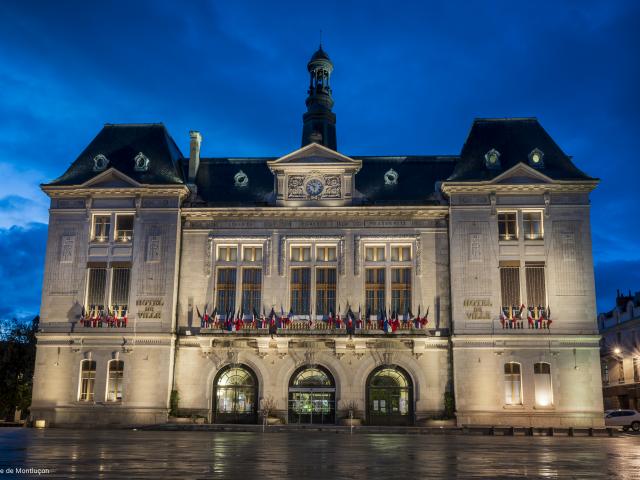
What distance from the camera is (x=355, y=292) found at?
41.7 meters

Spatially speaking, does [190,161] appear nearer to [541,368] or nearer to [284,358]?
[284,358]

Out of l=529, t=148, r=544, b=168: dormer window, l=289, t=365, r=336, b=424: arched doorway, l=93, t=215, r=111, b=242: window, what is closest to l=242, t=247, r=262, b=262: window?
l=289, t=365, r=336, b=424: arched doorway

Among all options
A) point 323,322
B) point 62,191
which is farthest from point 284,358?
point 62,191

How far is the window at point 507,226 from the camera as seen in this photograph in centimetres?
4153

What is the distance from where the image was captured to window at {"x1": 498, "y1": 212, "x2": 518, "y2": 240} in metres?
41.5

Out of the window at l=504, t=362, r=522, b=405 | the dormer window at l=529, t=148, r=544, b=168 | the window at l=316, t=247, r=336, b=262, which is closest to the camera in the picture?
the window at l=504, t=362, r=522, b=405

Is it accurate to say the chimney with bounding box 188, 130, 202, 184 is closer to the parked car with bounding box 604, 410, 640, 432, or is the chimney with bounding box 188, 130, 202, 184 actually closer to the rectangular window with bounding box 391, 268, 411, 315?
the rectangular window with bounding box 391, 268, 411, 315

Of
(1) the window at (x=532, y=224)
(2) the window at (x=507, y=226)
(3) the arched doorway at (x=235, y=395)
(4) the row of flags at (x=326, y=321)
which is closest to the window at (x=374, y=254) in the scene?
(4) the row of flags at (x=326, y=321)

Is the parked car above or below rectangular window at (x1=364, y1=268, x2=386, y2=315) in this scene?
below

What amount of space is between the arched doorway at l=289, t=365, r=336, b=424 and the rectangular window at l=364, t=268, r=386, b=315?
4.68 metres

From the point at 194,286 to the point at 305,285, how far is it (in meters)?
6.76

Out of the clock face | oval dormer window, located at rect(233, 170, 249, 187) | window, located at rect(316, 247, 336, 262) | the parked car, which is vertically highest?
oval dormer window, located at rect(233, 170, 249, 187)

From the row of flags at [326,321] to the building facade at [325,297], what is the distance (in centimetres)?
12

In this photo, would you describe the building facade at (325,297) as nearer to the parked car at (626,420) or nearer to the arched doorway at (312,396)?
the arched doorway at (312,396)
